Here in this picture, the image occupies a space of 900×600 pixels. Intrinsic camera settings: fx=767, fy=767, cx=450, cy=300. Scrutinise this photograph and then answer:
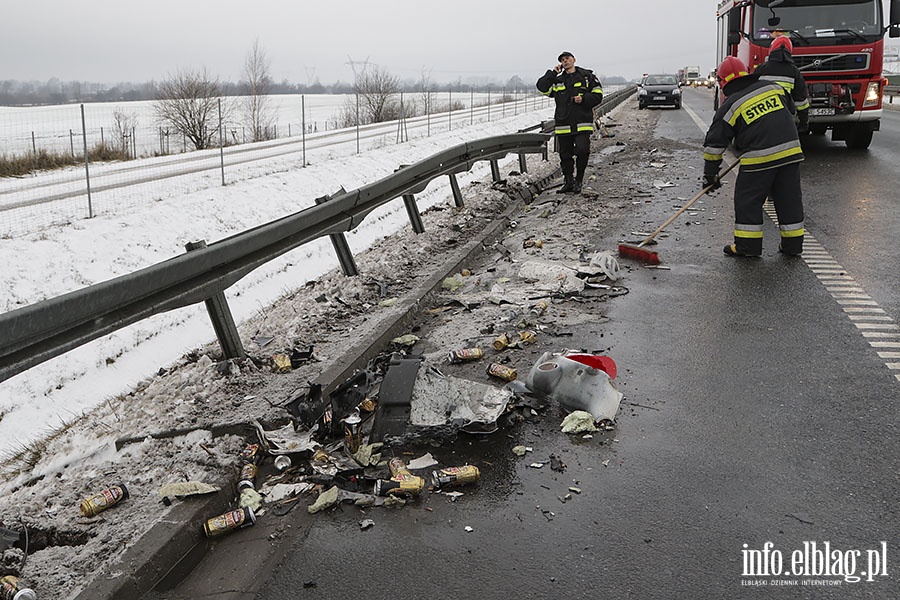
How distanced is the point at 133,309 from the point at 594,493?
2481mm

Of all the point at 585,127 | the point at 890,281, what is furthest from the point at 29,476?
the point at 585,127

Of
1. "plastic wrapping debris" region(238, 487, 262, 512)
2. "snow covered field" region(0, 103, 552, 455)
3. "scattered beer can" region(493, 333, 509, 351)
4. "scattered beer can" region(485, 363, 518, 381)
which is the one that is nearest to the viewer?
"plastic wrapping debris" region(238, 487, 262, 512)

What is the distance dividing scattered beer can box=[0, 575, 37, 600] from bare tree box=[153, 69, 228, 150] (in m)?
32.4

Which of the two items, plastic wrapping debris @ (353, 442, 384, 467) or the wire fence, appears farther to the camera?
the wire fence

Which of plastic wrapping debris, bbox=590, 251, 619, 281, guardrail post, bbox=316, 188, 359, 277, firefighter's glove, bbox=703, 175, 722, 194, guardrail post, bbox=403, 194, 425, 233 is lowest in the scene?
plastic wrapping debris, bbox=590, 251, 619, 281

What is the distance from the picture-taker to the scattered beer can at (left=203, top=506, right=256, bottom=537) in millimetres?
3037

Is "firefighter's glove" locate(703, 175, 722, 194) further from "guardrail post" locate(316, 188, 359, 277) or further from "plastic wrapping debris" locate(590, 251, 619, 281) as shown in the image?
"guardrail post" locate(316, 188, 359, 277)

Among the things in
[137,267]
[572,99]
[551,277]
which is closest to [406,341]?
[551,277]

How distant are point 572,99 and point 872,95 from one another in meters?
6.93

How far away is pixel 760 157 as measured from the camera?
24.7ft

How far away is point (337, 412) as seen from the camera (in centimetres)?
402

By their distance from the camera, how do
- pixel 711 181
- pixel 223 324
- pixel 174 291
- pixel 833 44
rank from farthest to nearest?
pixel 833 44, pixel 711 181, pixel 223 324, pixel 174 291

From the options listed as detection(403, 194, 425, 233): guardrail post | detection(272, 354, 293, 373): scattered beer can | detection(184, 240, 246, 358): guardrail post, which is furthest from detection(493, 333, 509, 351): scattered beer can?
detection(403, 194, 425, 233): guardrail post

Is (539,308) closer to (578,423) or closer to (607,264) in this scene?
(607,264)
